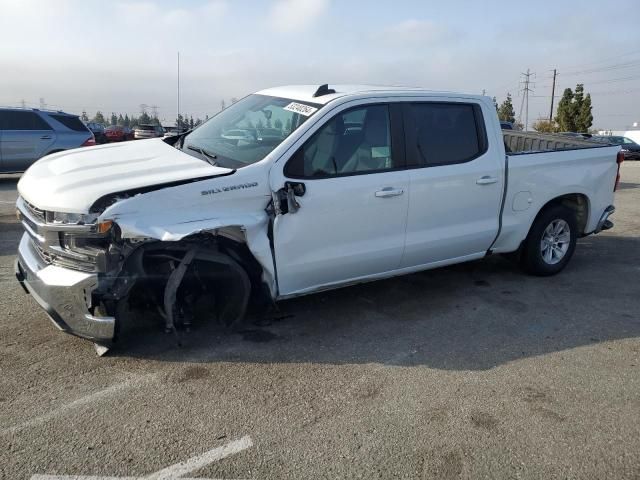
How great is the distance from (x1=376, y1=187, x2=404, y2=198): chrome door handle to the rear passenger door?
11193 millimetres

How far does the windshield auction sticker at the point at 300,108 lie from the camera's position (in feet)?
14.3

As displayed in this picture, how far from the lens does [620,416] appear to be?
3330 millimetres

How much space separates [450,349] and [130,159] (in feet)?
9.45

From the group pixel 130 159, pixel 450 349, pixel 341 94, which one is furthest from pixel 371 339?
pixel 130 159

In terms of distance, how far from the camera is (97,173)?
3.82m

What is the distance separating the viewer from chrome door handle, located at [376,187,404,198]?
14.4 feet

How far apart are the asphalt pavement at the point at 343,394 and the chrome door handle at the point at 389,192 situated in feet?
3.58

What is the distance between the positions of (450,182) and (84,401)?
11.0 feet

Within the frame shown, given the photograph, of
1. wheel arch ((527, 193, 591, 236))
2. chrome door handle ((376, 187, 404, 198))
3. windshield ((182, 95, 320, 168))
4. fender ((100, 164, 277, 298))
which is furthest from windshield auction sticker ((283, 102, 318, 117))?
wheel arch ((527, 193, 591, 236))

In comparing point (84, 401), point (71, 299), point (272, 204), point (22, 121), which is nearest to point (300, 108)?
point (272, 204)

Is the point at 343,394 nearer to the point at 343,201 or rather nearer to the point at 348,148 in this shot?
the point at 343,201

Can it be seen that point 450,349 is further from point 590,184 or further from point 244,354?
point 590,184

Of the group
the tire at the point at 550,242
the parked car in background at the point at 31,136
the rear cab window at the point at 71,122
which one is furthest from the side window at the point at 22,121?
the tire at the point at 550,242

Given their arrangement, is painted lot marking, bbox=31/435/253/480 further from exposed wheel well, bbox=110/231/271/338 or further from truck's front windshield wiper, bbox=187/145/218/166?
truck's front windshield wiper, bbox=187/145/218/166
